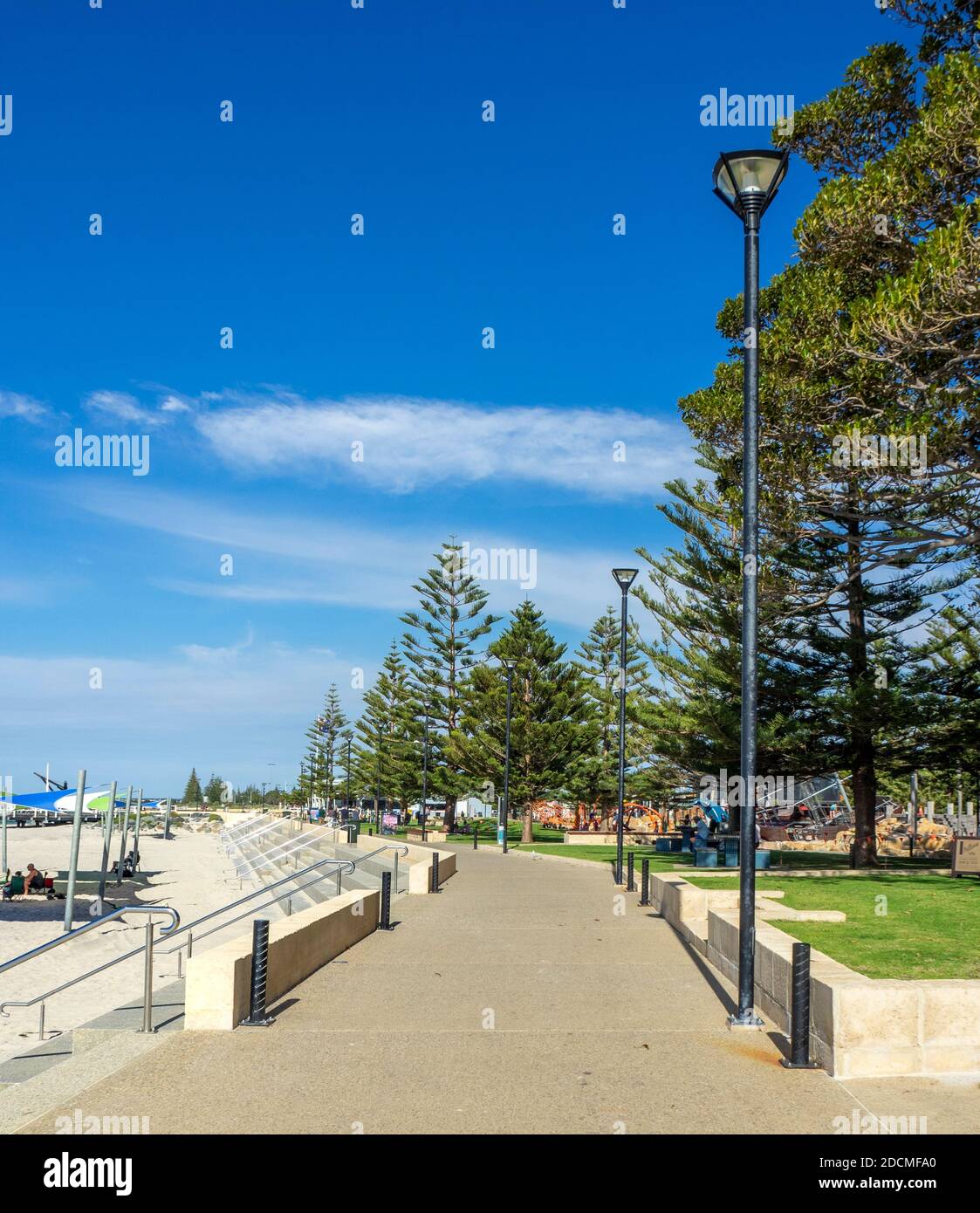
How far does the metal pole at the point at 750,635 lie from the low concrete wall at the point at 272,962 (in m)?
3.57

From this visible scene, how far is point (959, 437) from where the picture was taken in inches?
594

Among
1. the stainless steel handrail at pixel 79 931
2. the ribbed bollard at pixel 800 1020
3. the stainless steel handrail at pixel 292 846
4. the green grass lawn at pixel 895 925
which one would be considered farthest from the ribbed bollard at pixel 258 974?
the stainless steel handrail at pixel 292 846

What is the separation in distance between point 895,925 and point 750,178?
24.3ft

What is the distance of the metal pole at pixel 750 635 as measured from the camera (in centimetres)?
767

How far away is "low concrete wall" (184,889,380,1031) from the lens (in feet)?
24.8

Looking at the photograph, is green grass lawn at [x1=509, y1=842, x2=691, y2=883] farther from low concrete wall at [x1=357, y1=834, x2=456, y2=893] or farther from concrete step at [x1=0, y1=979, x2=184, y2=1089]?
concrete step at [x1=0, y1=979, x2=184, y2=1089]

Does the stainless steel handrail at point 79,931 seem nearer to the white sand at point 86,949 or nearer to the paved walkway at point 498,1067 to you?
the paved walkway at point 498,1067

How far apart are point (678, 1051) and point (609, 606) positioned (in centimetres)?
5475

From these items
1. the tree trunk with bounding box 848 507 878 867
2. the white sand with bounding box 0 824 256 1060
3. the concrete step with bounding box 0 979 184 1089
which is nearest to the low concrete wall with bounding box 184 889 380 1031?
the concrete step with bounding box 0 979 184 1089

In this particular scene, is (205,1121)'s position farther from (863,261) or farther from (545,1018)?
(863,261)

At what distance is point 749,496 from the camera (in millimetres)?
8117

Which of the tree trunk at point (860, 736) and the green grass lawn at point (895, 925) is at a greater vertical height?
the tree trunk at point (860, 736)

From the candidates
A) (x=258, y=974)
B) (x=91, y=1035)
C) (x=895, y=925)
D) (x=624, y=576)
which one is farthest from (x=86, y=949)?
(x=895, y=925)

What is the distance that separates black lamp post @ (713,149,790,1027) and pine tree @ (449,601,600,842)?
4018cm
